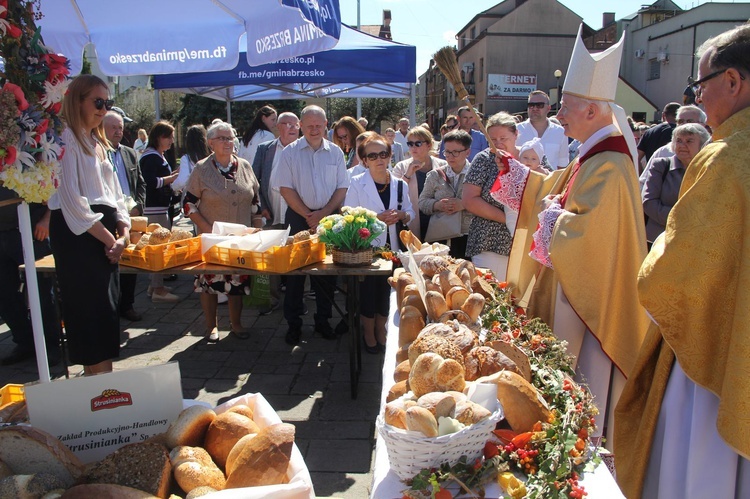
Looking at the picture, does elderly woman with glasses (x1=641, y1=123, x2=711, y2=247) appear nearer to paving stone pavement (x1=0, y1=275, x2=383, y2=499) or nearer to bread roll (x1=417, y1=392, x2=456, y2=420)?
paving stone pavement (x1=0, y1=275, x2=383, y2=499)

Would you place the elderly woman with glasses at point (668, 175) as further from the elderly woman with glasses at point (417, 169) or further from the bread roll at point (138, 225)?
the bread roll at point (138, 225)

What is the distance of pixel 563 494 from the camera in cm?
144

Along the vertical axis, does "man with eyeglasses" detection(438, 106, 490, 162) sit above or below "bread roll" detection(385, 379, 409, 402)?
above

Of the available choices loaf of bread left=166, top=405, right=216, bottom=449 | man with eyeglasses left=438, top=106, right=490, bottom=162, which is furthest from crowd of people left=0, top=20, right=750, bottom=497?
man with eyeglasses left=438, top=106, right=490, bottom=162

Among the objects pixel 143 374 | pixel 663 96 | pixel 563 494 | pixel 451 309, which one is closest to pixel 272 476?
pixel 143 374

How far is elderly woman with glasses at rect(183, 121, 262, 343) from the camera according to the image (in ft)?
16.3

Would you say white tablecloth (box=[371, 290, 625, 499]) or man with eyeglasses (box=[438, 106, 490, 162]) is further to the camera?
man with eyeglasses (box=[438, 106, 490, 162])

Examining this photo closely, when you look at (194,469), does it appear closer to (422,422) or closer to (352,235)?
(422,422)

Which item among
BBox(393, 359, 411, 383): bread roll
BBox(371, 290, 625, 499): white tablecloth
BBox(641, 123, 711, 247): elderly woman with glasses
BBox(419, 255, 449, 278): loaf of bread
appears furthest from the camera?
BBox(641, 123, 711, 247): elderly woman with glasses

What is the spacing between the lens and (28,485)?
1.30m

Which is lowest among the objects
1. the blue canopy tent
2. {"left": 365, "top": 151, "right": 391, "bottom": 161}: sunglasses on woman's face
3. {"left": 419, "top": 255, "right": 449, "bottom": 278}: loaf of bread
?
{"left": 419, "top": 255, "right": 449, "bottom": 278}: loaf of bread

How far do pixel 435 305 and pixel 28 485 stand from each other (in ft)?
5.55

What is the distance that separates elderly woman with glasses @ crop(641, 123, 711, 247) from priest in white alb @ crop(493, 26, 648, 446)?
2362 mm

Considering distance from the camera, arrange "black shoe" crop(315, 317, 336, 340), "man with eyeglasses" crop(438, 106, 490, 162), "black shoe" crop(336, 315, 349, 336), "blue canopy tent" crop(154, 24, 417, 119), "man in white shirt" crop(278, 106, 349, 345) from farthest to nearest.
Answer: "man with eyeglasses" crop(438, 106, 490, 162) → "blue canopy tent" crop(154, 24, 417, 119) → "black shoe" crop(336, 315, 349, 336) → "black shoe" crop(315, 317, 336, 340) → "man in white shirt" crop(278, 106, 349, 345)
